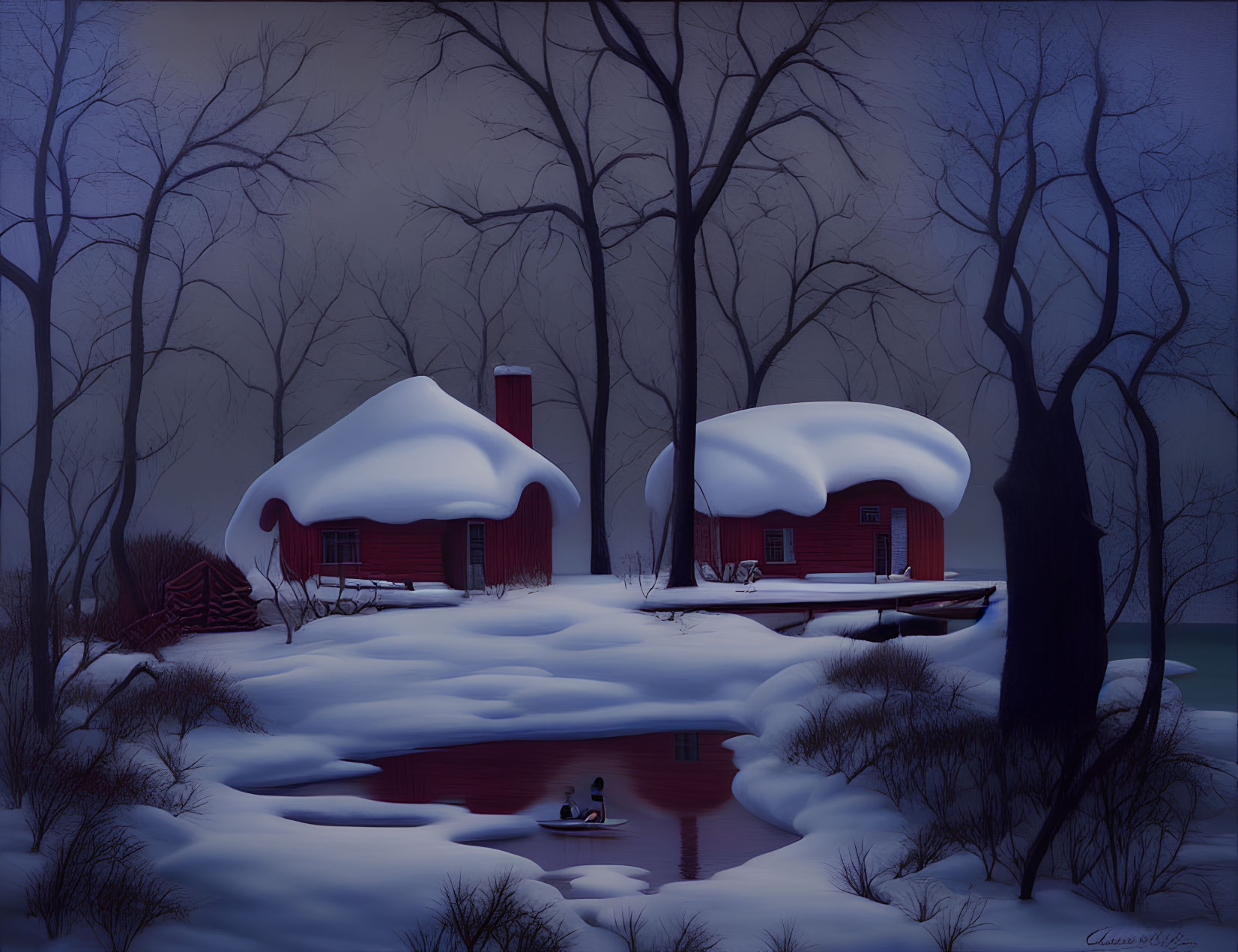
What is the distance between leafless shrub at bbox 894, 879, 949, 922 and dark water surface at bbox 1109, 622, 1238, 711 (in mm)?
1497

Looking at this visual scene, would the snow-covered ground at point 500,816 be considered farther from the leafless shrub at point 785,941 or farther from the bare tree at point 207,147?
the bare tree at point 207,147

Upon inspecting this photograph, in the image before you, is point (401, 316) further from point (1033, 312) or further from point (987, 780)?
point (987, 780)

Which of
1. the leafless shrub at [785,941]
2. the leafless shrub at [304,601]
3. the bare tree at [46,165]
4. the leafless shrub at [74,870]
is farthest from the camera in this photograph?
the leafless shrub at [304,601]

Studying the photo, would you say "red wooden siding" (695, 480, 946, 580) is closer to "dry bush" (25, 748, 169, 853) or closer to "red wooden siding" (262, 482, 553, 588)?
"red wooden siding" (262, 482, 553, 588)

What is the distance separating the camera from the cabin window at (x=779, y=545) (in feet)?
23.0

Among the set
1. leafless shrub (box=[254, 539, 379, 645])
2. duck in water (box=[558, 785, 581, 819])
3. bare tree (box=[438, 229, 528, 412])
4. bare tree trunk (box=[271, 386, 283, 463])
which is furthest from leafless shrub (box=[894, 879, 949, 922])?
bare tree trunk (box=[271, 386, 283, 463])

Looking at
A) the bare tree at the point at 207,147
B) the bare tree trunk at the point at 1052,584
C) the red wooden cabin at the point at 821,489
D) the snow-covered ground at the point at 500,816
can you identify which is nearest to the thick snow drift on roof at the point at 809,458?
the red wooden cabin at the point at 821,489

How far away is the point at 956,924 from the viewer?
4543mm

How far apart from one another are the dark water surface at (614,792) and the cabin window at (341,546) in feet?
Result: 5.81

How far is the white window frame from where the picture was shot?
693 centimetres

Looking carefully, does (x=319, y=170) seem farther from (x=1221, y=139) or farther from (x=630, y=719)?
(x=1221, y=139)

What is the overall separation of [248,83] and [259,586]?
267cm
